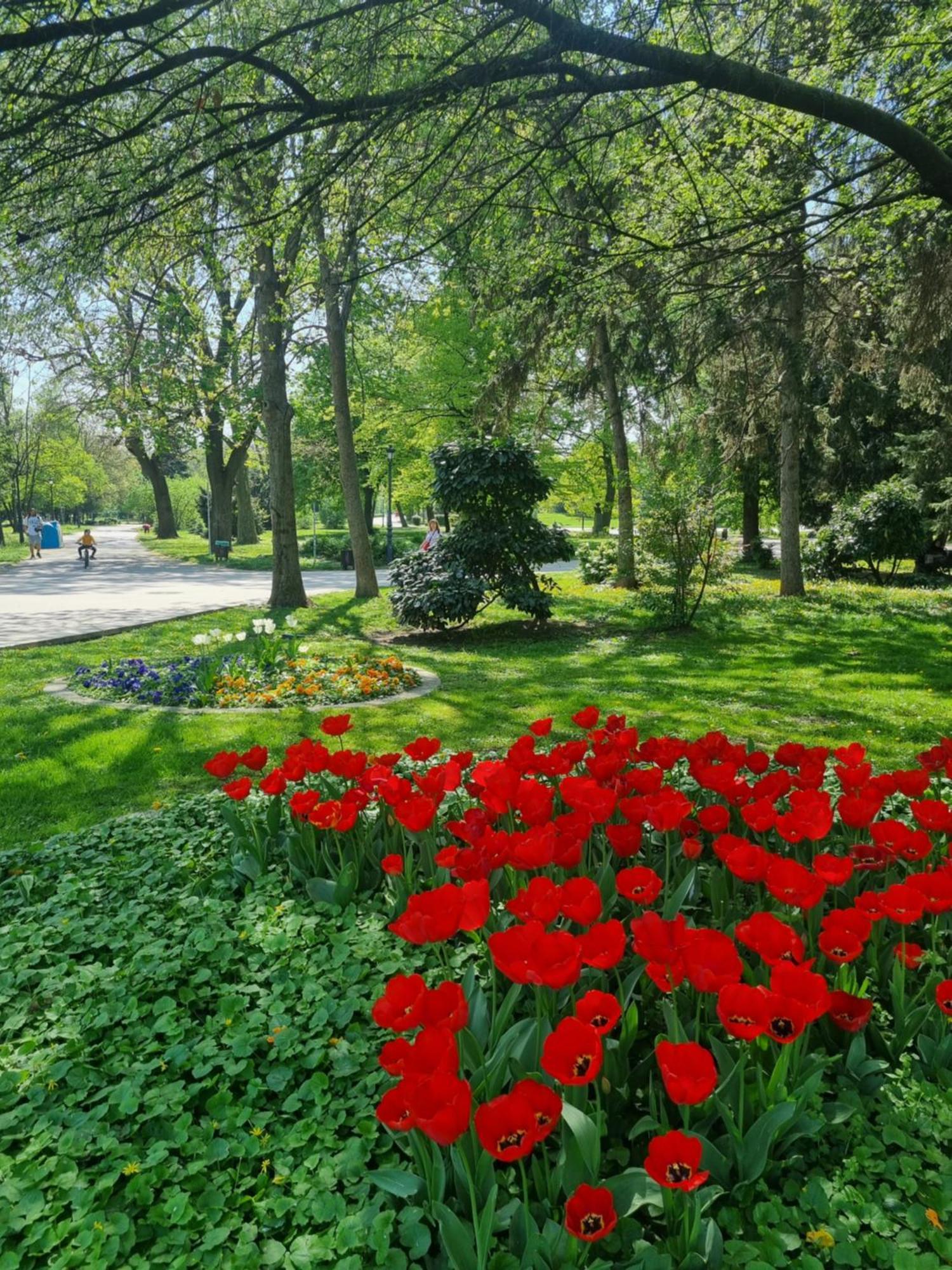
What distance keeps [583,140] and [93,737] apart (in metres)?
5.10

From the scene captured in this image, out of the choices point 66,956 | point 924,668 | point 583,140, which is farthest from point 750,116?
Answer: point 66,956

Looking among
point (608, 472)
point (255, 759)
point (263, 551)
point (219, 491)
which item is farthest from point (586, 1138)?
point (263, 551)

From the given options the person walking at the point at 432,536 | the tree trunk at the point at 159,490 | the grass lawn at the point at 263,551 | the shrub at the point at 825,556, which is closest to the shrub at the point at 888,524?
the shrub at the point at 825,556

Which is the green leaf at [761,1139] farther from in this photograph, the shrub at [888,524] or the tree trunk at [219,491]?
the tree trunk at [219,491]

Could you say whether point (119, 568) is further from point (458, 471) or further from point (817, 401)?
point (817, 401)

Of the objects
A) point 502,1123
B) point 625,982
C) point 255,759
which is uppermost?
point 255,759

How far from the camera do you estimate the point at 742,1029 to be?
150 cm

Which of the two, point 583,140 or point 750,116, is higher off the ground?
point 750,116

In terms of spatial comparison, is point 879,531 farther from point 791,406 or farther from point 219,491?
point 219,491

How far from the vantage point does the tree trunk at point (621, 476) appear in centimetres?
1378

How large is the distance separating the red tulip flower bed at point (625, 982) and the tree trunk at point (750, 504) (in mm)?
20542

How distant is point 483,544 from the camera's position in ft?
36.4

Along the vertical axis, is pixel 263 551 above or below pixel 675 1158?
above

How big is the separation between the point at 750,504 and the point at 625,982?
74.6 ft
